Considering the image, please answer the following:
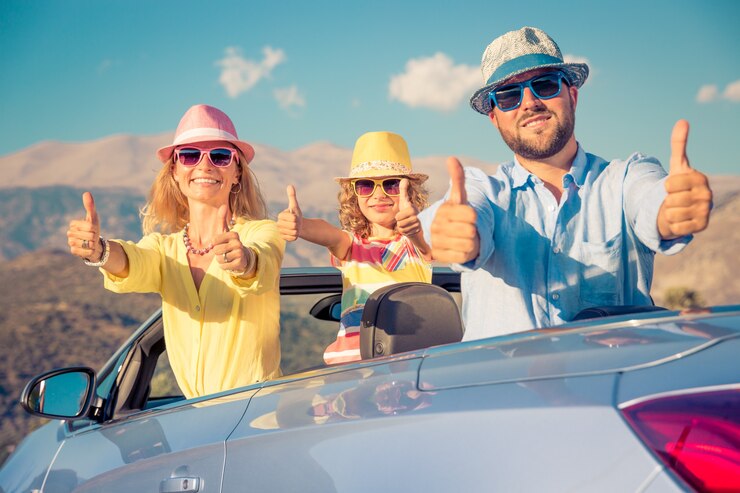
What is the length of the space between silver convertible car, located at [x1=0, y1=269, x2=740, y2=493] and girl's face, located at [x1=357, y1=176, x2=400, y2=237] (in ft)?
6.69

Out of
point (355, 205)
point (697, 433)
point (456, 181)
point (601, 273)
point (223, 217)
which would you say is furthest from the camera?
point (355, 205)

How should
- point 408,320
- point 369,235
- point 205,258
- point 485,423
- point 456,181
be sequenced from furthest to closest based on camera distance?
1. point 369,235
2. point 205,258
3. point 408,320
4. point 456,181
5. point 485,423

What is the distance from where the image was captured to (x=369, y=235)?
4.17 meters

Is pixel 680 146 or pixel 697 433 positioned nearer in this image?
pixel 697 433

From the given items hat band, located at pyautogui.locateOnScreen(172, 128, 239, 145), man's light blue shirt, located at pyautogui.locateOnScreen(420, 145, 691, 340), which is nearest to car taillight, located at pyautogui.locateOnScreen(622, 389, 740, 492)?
man's light blue shirt, located at pyautogui.locateOnScreen(420, 145, 691, 340)

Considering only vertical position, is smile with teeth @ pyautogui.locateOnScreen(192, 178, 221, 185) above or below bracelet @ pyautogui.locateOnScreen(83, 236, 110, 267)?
above

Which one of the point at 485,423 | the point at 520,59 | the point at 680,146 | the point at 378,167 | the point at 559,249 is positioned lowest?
the point at 485,423

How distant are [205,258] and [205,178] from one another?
33 cm

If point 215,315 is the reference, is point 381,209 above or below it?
above

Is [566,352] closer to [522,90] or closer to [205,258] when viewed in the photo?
[522,90]

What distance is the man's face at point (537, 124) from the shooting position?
101 inches

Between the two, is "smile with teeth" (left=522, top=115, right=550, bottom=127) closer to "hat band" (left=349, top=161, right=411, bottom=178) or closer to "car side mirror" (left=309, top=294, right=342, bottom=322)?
"hat band" (left=349, top=161, right=411, bottom=178)

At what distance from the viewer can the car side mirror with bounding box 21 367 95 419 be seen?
8.43 feet

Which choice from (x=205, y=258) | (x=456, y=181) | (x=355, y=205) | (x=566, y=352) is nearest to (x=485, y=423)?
(x=566, y=352)
